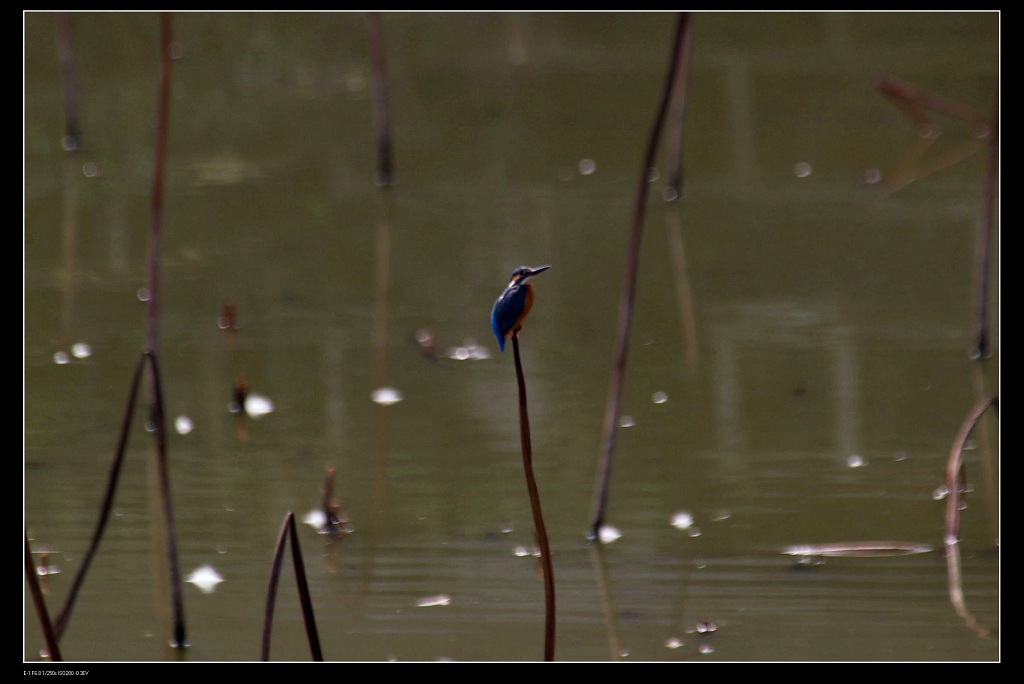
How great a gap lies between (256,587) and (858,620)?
0.78 metres

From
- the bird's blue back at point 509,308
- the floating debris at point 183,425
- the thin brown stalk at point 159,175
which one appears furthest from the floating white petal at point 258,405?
the bird's blue back at point 509,308

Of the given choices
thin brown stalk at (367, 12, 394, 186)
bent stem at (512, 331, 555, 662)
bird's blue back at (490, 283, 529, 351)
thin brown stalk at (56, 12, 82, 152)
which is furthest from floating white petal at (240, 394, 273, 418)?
thin brown stalk at (56, 12, 82, 152)

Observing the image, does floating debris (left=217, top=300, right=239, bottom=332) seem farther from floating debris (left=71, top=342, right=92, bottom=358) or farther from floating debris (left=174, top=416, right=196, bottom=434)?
floating debris (left=174, top=416, right=196, bottom=434)

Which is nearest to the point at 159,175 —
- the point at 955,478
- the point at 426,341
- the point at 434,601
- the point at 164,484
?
the point at 164,484

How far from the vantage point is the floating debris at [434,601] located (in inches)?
62.1

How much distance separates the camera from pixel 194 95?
4.09m

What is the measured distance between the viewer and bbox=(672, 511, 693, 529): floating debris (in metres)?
1.78

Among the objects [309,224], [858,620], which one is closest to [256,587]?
[858,620]

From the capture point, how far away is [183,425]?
212 cm

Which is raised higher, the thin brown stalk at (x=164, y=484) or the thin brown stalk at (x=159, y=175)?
the thin brown stalk at (x=159, y=175)

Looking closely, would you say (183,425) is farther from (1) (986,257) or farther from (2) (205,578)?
(1) (986,257)

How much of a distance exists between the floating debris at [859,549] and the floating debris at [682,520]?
151 mm

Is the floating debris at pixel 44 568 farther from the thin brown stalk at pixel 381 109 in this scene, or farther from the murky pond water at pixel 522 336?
the thin brown stalk at pixel 381 109

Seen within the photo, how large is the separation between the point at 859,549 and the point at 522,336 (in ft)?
3.41
